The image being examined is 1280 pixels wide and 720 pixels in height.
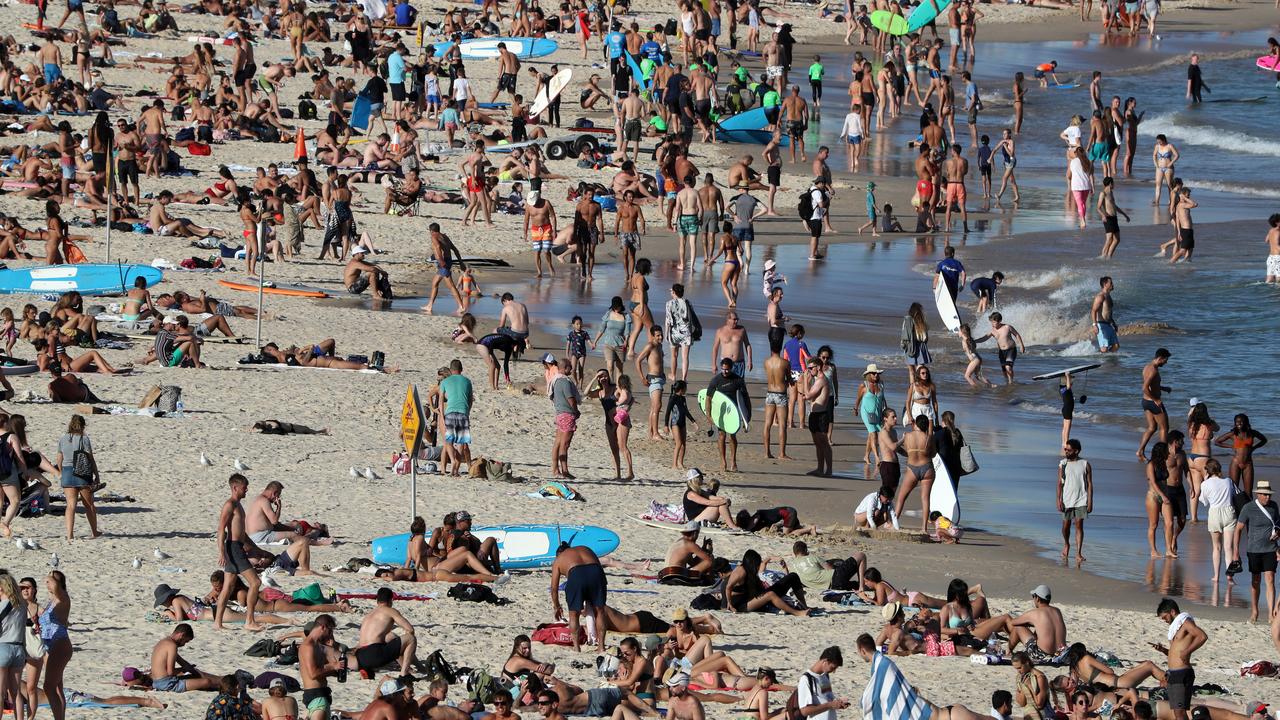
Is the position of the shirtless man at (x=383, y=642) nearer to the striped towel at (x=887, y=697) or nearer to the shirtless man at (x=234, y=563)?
the shirtless man at (x=234, y=563)

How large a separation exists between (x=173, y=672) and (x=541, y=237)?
550 inches

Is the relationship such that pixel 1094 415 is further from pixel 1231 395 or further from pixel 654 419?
pixel 654 419

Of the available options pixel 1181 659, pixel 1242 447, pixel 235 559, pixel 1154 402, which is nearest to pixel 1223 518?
pixel 1242 447

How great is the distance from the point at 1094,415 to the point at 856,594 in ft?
21.8

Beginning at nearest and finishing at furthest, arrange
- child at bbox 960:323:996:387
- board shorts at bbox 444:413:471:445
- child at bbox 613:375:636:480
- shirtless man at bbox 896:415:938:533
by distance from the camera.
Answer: shirtless man at bbox 896:415:938:533 < board shorts at bbox 444:413:471:445 < child at bbox 613:375:636:480 < child at bbox 960:323:996:387

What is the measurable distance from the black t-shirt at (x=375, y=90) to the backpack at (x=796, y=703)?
841 inches

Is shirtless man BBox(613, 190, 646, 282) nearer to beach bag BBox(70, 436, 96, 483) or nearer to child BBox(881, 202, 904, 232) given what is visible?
child BBox(881, 202, 904, 232)

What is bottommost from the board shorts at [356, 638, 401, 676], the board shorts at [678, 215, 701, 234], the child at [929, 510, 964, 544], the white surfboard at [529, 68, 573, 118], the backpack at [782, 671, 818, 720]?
the child at [929, 510, 964, 544]

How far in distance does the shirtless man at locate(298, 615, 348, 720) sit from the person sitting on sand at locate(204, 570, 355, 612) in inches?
55.4

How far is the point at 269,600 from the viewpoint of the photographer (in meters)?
13.0

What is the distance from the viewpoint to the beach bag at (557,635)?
41.8ft

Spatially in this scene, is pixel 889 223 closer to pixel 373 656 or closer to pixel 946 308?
pixel 946 308

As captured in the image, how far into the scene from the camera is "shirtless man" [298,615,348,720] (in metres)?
11.0

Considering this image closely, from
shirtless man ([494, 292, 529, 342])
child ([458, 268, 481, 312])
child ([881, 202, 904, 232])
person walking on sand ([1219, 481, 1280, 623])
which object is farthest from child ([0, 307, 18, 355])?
child ([881, 202, 904, 232])
